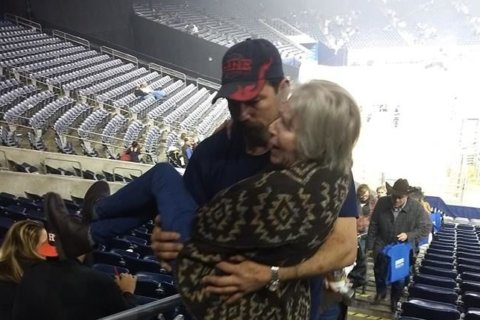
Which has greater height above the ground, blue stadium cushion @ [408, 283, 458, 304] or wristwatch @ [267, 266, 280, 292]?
wristwatch @ [267, 266, 280, 292]

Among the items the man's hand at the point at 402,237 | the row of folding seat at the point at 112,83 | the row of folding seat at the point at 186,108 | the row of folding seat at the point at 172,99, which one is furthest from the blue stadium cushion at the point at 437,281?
the row of folding seat at the point at 112,83

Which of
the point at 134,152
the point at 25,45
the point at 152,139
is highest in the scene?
the point at 25,45

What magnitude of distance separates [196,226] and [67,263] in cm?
72

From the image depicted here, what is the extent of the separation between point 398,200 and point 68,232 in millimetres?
3058

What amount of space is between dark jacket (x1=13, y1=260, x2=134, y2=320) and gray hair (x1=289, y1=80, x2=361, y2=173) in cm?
93

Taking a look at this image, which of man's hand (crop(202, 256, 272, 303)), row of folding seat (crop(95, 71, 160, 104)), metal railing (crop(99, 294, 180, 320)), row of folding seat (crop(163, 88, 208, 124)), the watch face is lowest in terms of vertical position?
row of folding seat (crop(163, 88, 208, 124))

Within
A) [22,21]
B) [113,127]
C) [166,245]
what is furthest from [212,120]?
[166,245]

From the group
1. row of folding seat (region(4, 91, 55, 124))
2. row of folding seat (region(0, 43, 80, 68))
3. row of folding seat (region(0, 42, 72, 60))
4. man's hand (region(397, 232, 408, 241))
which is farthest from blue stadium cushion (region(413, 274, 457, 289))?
row of folding seat (region(0, 42, 72, 60))

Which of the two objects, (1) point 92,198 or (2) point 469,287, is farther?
(2) point 469,287

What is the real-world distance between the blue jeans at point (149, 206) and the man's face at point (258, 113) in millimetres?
209

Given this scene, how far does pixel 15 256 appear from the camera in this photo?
1879 mm

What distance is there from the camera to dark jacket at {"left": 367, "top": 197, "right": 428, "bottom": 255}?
3.93 m

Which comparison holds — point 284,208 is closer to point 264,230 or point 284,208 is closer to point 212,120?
point 264,230

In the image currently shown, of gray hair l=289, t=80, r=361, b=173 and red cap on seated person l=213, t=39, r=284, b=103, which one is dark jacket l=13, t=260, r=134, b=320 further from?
gray hair l=289, t=80, r=361, b=173
